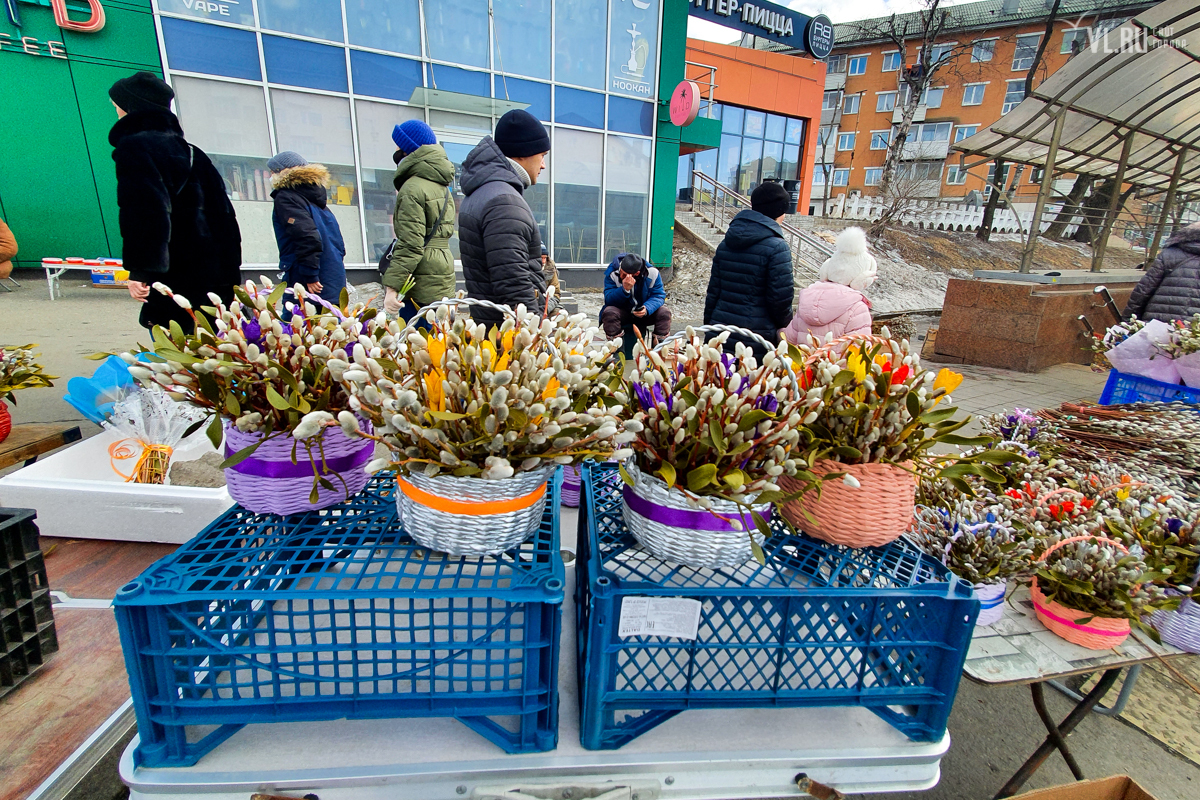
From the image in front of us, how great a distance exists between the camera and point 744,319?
3918 mm

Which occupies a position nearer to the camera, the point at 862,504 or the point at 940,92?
the point at 862,504

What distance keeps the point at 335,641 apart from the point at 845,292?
3.52 m

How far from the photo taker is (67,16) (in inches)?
340

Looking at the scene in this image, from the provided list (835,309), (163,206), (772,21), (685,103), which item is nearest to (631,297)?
(835,309)

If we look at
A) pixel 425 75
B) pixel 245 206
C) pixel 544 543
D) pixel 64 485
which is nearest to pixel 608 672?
pixel 544 543

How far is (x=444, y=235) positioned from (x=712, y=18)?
13674mm

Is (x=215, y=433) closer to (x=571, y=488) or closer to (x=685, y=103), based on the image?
(x=571, y=488)

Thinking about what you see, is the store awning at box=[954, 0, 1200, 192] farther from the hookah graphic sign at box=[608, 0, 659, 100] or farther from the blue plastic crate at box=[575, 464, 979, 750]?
the blue plastic crate at box=[575, 464, 979, 750]

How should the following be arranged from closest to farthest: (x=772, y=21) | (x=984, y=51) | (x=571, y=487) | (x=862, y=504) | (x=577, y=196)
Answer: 1. (x=862, y=504)
2. (x=571, y=487)
3. (x=577, y=196)
4. (x=772, y=21)
5. (x=984, y=51)

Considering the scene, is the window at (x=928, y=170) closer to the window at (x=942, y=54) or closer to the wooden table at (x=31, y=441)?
the window at (x=942, y=54)

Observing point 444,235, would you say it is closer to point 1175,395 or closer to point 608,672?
point 608,672

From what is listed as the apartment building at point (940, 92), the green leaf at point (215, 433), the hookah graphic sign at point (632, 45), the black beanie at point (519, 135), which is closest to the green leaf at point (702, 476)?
the green leaf at point (215, 433)

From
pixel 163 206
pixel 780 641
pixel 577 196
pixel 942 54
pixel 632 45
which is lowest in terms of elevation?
pixel 780 641

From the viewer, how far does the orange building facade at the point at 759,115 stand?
19344 millimetres
